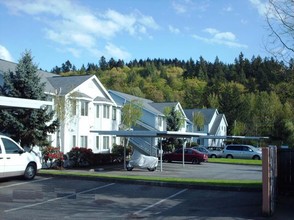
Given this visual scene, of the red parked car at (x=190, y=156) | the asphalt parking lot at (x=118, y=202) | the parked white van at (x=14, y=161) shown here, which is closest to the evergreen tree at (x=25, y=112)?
the parked white van at (x=14, y=161)

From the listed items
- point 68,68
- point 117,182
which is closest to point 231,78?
point 68,68

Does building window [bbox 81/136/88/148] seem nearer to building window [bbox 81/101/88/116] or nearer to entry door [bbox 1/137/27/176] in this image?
building window [bbox 81/101/88/116]

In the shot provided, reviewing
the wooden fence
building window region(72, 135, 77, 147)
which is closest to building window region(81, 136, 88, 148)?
building window region(72, 135, 77, 147)

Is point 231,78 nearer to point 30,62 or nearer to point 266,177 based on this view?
point 30,62

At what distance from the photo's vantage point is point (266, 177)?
11289mm

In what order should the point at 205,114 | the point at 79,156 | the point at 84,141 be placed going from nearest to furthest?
the point at 79,156 < the point at 84,141 < the point at 205,114

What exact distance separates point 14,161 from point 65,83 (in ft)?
61.9

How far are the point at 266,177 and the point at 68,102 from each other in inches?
884

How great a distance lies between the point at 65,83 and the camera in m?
35.6

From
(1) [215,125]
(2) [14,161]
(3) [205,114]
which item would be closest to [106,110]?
(2) [14,161]

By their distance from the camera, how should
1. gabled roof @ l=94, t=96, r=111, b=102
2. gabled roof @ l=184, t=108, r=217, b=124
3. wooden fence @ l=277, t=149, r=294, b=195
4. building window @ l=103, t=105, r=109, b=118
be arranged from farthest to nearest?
1. gabled roof @ l=184, t=108, r=217, b=124
2. building window @ l=103, t=105, r=109, b=118
3. gabled roof @ l=94, t=96, r=111, b=102
4. wooden fence @ l=277, t=149, r=294, b=195

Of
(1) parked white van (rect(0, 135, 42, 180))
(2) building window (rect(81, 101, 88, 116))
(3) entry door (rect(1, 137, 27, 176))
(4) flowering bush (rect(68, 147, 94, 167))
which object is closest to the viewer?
(1) parked white van (rect(0, 135, 42, 180))

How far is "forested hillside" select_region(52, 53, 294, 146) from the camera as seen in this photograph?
3268 inches

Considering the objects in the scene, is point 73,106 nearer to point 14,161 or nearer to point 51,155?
point 51,155
